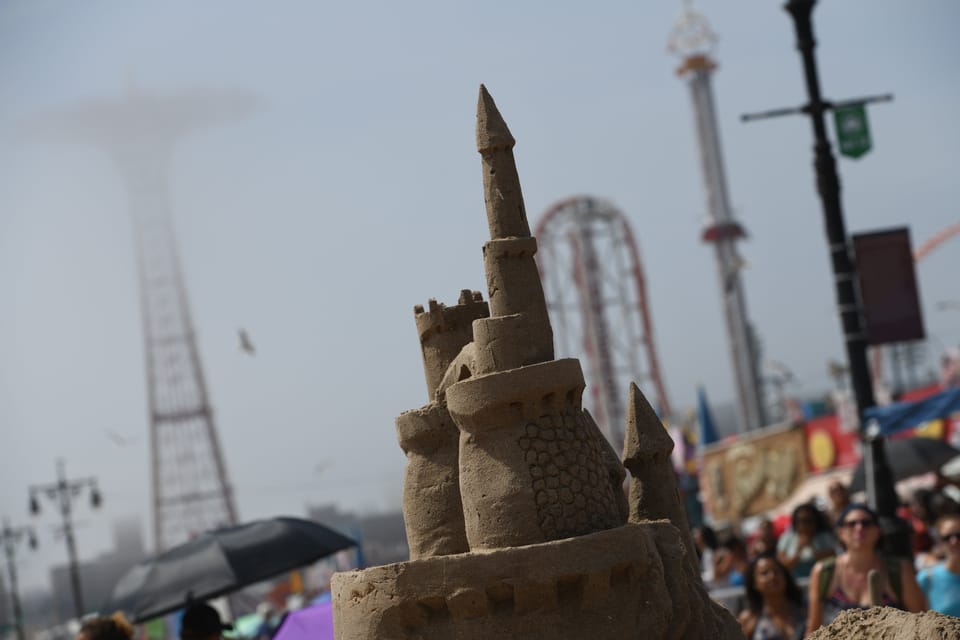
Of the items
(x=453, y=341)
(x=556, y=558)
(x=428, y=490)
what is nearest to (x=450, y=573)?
(x=556, y=558)

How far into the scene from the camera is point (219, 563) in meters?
8.71

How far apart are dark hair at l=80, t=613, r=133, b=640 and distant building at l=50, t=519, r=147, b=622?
68.8 m

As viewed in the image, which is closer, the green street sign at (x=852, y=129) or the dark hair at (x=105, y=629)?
the dark hair at (x=105, y=629)

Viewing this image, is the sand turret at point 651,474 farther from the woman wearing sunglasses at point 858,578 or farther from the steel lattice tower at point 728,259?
the steel lattice tower at point 728,259

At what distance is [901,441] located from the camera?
14.2 metres

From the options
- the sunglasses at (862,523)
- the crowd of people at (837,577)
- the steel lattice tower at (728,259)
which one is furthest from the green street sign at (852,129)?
the steel lattice tower at (728,259)

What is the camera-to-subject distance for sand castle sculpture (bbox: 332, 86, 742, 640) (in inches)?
198

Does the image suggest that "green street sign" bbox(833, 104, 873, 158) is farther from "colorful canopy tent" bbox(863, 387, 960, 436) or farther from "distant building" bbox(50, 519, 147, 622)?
"distant building" bbox(50, 519, 147, 622)

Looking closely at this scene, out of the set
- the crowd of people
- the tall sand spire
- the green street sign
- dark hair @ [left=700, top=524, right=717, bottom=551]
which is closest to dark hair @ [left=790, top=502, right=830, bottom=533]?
the crowd of people

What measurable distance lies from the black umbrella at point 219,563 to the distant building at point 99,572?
219 ft

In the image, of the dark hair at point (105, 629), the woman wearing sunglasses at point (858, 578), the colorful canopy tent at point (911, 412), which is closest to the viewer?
the woman wearing sunglasses at point (858, 578)

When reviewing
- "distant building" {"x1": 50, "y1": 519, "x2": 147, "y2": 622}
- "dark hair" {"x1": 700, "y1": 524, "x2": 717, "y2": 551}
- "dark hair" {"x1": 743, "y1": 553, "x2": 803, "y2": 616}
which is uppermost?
"dark hair" {"x1": 743, "y1": 553, "x2": 803, "y2": 616}

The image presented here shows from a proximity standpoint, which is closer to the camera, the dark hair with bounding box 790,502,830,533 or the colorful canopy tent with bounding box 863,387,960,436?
the dark hair with bounding box 790,502,830,533

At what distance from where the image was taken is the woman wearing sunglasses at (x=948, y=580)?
23.2 feet
